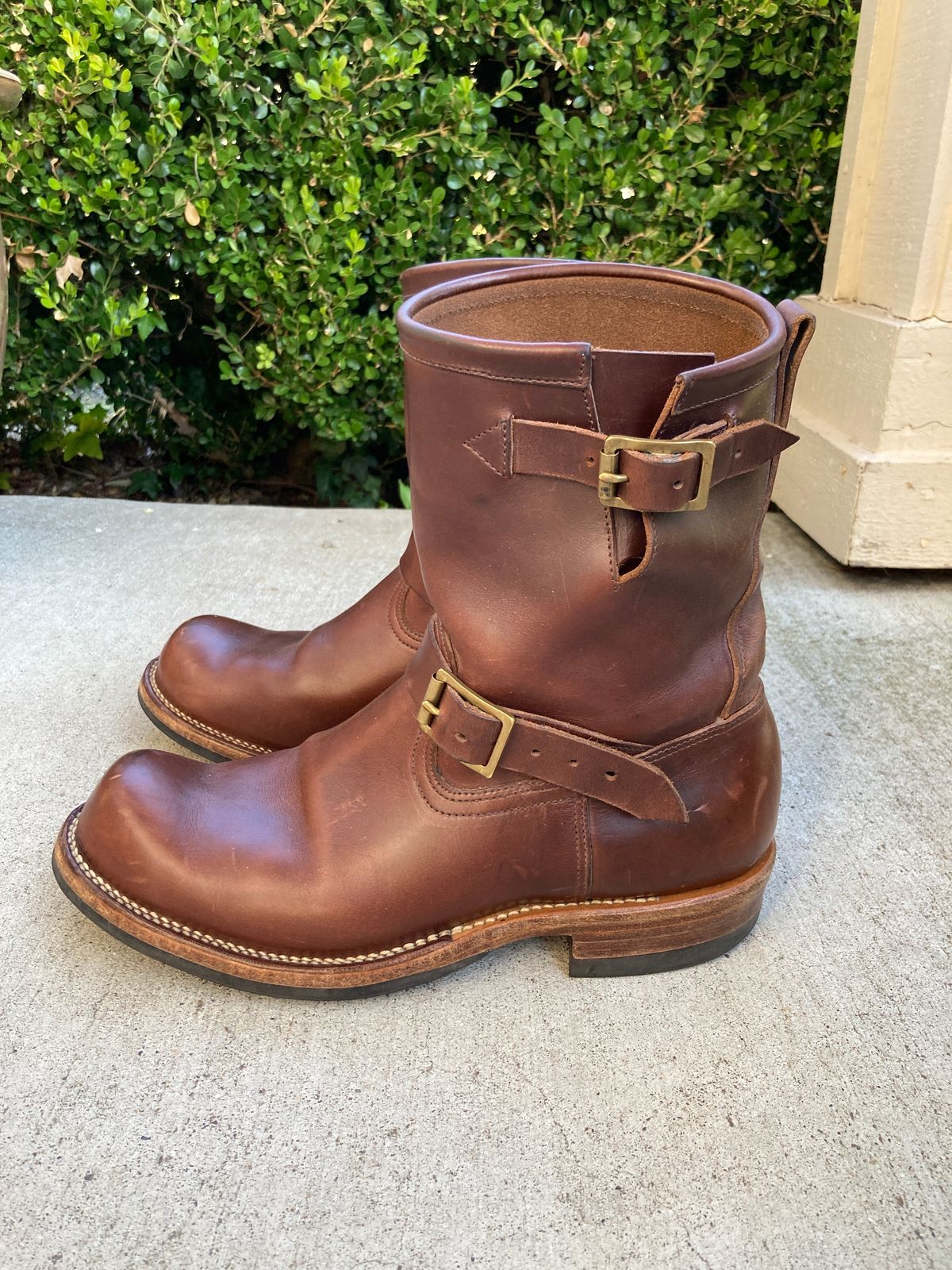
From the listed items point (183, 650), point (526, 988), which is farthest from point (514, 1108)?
point (183, 650)

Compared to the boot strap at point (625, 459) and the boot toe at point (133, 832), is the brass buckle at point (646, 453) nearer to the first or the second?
the boot strap at point (625, 459)

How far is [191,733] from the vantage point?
4.20ft

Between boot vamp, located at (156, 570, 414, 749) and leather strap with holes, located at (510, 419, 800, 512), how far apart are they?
48 centimetres

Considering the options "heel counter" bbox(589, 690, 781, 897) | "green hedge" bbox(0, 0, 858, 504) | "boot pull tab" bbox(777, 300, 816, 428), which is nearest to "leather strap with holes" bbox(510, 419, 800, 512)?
"boot pull tab" bbox(777, 300, 816, 428)

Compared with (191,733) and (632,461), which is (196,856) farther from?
(632,461)

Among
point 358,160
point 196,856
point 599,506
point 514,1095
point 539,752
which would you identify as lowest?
point 514,1095

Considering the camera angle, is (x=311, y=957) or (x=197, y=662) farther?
(x=197, y=662)

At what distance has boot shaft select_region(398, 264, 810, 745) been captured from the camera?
2.49 feet

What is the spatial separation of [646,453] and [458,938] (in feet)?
1.57

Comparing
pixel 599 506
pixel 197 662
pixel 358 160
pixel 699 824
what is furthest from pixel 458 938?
pixel 358 160

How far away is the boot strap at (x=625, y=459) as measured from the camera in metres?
0.75

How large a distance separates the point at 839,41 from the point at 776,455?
64.4 inches

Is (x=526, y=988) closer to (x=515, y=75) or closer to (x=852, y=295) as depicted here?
(x=852, y=295)

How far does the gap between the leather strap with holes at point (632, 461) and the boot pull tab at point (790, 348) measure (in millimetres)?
119
